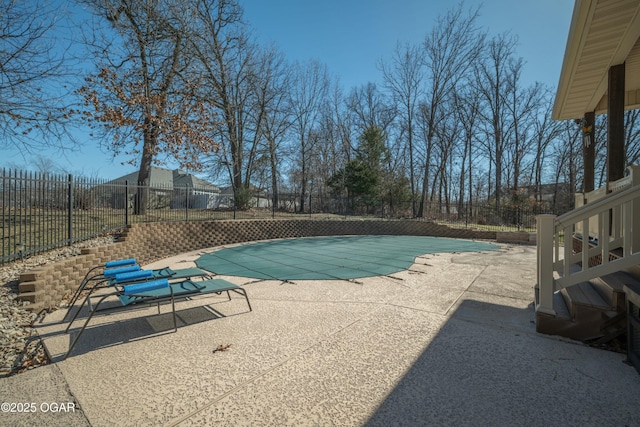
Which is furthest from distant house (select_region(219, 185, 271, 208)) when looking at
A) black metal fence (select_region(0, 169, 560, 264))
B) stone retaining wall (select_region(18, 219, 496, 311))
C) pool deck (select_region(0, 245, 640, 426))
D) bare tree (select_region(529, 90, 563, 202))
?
bare tree (select_region(529, 90, 563, 202))

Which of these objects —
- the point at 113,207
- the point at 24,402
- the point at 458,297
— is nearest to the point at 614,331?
the point at 458,297

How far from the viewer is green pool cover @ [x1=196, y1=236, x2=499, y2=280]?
267 inches

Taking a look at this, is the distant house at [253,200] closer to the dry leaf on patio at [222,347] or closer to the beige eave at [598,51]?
the dry leaf on patio at [222,347]

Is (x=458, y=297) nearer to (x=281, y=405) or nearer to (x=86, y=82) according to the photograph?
(x=281, y=405)

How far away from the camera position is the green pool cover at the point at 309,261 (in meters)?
6.77

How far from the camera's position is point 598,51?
4.61 meters

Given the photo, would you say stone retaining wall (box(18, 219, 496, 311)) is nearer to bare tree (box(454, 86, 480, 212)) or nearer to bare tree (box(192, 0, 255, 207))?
bare tree (box(192, 0, 255, 207))

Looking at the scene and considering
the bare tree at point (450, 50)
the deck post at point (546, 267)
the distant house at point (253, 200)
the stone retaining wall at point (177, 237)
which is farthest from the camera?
the bare tree at point (450, 50)

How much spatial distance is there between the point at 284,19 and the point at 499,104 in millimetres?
20366

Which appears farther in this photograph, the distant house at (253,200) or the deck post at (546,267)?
the distant house at (253,200)

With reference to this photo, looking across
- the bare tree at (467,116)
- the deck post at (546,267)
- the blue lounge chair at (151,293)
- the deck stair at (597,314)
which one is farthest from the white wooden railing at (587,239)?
the bare tree at (467,116)

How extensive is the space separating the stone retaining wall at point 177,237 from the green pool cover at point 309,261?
129cm

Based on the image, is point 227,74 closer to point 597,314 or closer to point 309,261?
point 309,261

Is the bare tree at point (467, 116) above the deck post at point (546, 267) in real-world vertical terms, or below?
above
